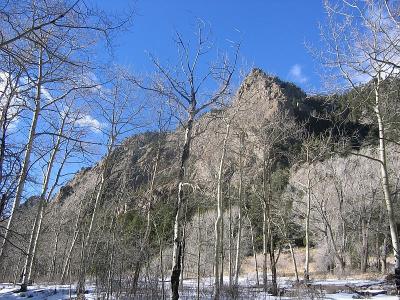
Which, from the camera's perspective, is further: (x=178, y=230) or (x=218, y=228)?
(x=218, y=228)

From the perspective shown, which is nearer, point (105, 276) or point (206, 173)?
point (105, 276)

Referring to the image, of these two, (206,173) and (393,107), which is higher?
(206,173)

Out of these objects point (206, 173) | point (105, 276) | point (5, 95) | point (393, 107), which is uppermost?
point (206, 173)

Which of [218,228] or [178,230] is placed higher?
[218,228]

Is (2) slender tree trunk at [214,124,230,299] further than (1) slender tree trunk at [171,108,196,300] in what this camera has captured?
Yes

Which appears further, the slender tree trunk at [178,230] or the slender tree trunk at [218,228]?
the slender tree trunk at [218,228]

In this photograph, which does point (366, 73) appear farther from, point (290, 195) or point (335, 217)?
point (335, 217)

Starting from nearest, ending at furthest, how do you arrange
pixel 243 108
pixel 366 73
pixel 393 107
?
pixel 366 73 → pixel 393 107 → pixel 243 108

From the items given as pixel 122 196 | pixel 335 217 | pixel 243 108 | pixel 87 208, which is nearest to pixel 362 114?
pixel 243 108

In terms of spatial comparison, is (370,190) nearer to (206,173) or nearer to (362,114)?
(206,173)

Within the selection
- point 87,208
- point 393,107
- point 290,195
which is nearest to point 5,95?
point 393,107

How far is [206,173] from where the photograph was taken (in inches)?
851

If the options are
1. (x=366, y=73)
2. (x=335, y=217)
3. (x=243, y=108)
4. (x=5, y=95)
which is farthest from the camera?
(x=335, y=217)

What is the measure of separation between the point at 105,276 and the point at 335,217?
2403cm
